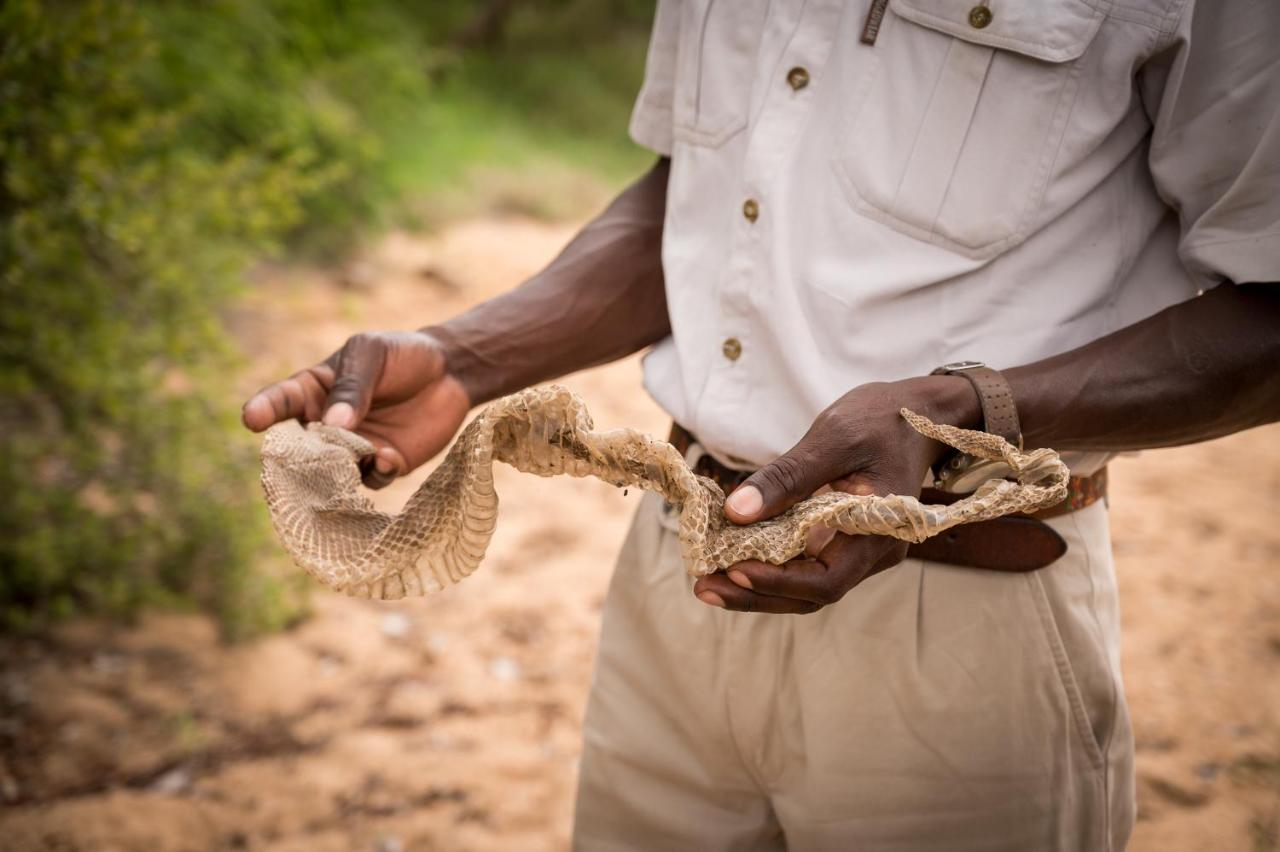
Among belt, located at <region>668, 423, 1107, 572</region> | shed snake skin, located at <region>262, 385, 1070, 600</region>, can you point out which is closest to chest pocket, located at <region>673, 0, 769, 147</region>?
shed snake skin, located at <region>262, 385, 1070, 600</region>

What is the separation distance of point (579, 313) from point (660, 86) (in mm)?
418

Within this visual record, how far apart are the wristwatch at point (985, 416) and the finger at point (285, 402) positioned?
94cm

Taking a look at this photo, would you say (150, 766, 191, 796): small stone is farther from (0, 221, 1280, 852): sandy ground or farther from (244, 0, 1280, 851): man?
(244, 0, 1280, 851): man

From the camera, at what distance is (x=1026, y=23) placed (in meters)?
1.31

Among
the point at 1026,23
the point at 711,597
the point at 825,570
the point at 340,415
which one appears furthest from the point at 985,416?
the point at 340,415

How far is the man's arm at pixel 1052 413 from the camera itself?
118 centimetres

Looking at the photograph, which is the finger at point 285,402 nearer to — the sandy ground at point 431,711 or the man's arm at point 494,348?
the man's arm at point 494,348

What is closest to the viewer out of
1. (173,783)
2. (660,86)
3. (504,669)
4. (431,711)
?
(660,86)

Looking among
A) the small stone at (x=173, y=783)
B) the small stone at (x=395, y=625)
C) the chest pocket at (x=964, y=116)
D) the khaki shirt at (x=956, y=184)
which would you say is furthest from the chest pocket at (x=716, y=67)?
the small stone at (x=395, y=625)

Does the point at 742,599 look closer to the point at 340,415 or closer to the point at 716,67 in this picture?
the point at 340,415

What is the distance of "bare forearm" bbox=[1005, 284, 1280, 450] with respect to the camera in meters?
1.27

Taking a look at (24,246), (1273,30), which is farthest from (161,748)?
(1273,30)

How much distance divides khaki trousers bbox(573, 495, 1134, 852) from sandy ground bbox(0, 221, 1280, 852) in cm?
186

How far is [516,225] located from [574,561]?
5406 millimetres
